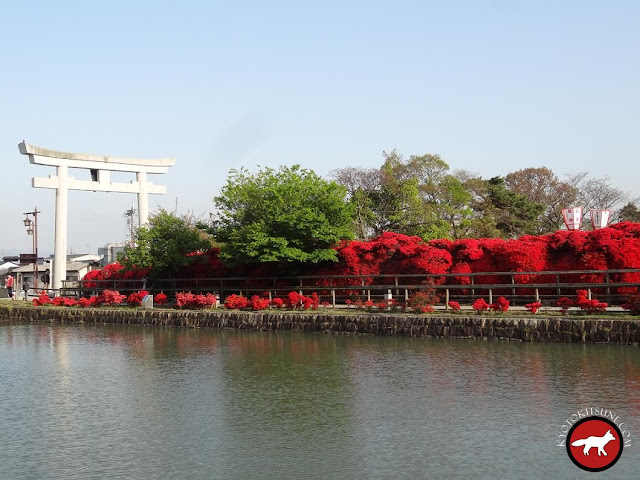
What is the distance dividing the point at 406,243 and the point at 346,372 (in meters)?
13.2

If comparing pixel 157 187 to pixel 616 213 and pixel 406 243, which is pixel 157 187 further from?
pixel 616 213

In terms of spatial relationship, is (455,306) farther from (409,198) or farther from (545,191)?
(545,191)

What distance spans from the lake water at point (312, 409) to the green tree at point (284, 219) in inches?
327

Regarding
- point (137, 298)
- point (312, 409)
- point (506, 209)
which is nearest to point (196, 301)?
point (137, 298)

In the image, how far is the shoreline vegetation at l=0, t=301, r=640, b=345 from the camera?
2152 cm

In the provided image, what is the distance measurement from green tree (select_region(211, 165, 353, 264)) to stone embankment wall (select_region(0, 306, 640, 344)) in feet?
10.3

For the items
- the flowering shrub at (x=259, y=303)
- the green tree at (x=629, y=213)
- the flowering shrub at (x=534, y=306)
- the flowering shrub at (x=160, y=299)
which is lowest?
the flowering shrub at (x=534, y=306)

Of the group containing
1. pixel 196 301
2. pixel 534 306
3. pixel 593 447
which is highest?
pixel 196 301

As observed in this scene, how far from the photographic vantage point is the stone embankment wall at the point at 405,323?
21.5m

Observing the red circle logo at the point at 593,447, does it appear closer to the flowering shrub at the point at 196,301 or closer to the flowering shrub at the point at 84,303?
the flowering shrub at the point at 196,301

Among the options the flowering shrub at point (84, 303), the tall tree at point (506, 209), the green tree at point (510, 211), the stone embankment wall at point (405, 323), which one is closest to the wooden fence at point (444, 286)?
the stone embankment wall at point (405, 323)

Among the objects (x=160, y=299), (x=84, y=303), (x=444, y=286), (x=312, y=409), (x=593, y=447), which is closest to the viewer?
(x=593, y=447)

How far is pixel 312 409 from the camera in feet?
46.6

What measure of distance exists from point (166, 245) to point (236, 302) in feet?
21.7
